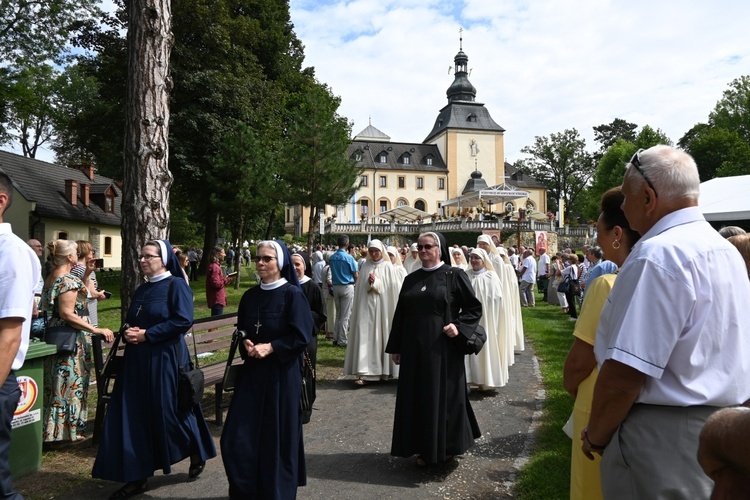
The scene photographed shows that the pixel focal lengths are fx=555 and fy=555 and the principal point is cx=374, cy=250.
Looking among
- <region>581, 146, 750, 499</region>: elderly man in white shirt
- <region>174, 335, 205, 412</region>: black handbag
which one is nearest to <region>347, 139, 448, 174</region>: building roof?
<region>174, 335, 205, 412</region>: black handbag

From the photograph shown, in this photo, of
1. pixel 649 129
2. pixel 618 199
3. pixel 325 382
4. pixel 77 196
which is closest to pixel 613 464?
pixel 618 199

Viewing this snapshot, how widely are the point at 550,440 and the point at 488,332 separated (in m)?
2.76

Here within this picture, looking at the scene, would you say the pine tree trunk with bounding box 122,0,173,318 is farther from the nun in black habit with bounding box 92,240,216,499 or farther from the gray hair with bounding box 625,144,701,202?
the gray hair with bounding box 625,144,701,202

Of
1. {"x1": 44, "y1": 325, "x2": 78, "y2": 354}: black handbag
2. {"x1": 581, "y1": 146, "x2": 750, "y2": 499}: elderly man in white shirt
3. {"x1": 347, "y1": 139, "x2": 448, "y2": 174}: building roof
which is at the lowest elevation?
{"x1": 44, "y1": 325, "x2": 78, "y2": 354}: black handbag

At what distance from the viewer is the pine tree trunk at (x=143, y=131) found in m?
6.27

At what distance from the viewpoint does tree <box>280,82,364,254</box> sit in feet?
76.5

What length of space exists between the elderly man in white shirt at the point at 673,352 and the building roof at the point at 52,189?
34721 mm

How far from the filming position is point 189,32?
74.0ft

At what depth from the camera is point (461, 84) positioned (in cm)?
8319

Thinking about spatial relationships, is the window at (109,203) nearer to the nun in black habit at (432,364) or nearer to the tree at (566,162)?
the nun in black habit at (432,364)

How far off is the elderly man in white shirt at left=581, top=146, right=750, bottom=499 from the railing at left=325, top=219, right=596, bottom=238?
3707cm

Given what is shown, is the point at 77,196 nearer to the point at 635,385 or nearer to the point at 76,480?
the point at 76,480

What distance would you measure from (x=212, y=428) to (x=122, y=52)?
68.6ft

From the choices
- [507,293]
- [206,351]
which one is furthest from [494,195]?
[206,351]
